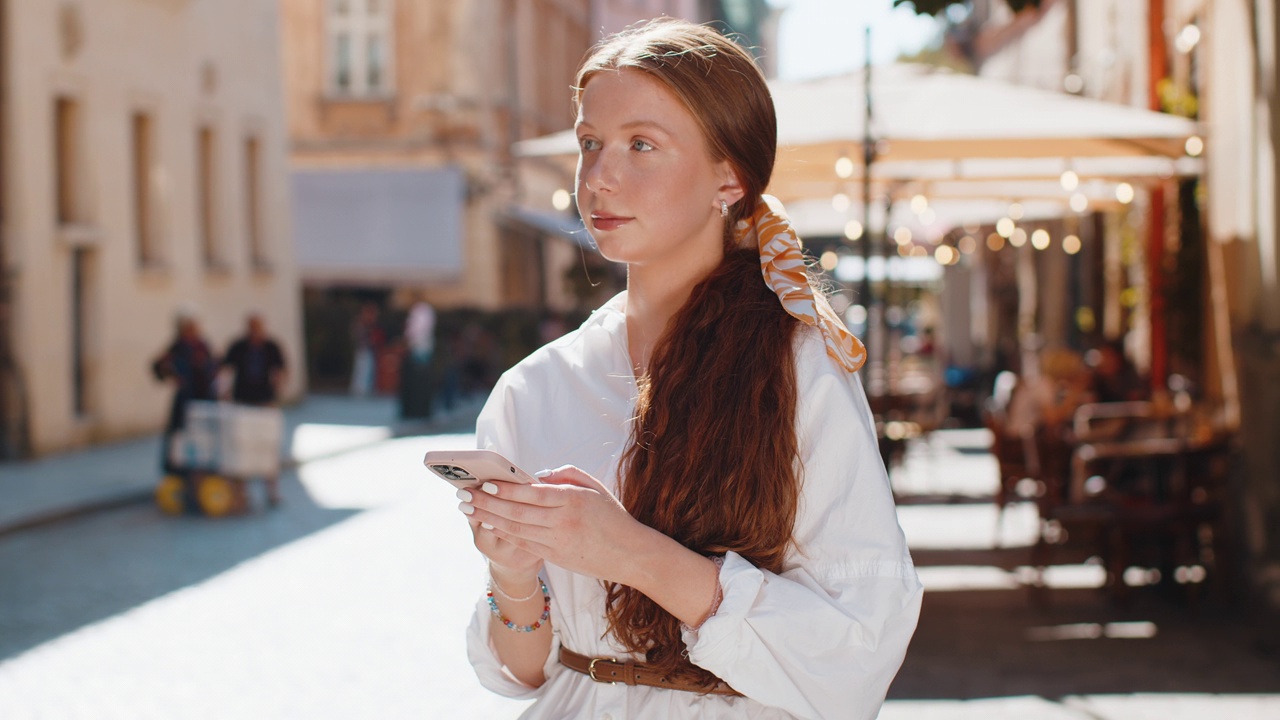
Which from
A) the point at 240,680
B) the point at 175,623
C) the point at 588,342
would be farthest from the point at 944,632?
the point at 588,342

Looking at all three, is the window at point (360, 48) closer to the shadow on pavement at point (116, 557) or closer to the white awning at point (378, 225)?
the white awning at point (378, 225)

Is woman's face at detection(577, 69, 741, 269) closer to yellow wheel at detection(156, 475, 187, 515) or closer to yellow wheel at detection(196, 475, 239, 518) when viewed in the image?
yellow wheel at detection(196, 475, 239, 518)

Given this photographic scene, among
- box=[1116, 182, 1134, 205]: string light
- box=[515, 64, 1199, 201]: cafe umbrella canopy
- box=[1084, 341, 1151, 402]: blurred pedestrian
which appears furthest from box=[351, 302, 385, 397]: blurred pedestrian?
box=[515, 64, 1199, 201]: cafe umbrella canopy

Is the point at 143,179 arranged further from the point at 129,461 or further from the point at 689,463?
the point at 689,463

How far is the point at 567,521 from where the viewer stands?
1.88m

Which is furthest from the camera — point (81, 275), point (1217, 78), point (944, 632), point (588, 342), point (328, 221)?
point (328, 221)

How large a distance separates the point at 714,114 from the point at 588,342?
1.41 ft

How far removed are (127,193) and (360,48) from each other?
1353cm

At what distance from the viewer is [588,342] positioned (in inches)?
91.5

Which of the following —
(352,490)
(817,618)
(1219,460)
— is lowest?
(352,490)

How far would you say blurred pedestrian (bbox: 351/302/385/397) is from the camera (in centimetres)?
2650

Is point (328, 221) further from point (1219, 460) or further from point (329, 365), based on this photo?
point (1219, 460)

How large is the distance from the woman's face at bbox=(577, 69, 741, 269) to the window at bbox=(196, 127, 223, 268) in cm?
2030

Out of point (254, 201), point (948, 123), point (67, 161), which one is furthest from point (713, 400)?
point (254, 201)
